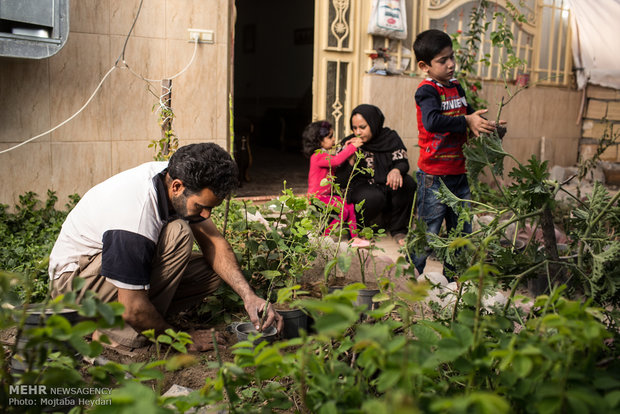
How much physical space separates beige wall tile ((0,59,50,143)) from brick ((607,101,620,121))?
741 cm

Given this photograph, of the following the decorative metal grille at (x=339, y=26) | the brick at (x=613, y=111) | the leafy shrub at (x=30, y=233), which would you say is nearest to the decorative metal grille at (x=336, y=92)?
the decorative metal grille at (x=339, y=26)

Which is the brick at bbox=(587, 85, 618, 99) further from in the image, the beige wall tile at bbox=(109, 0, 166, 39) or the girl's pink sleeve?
the beige wall tile at bbox=(109, 0, 166, 39)

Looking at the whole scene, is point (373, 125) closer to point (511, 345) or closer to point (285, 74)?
point (511, 345)

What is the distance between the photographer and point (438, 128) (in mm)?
3607

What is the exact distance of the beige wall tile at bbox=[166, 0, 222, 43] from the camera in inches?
204

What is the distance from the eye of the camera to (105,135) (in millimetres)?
5043

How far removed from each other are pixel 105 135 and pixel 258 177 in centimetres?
337

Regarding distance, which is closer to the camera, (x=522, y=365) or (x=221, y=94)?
(x=522, y=365)

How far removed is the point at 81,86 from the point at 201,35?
1134 millimetres

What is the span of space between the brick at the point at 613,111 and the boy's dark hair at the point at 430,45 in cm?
593

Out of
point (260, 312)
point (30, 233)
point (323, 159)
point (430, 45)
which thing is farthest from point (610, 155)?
point (30, 233)

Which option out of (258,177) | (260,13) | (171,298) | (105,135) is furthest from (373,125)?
(260,13)

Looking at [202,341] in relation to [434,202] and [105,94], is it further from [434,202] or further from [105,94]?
[105,94]

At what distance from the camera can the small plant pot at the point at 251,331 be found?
2.67 meters
